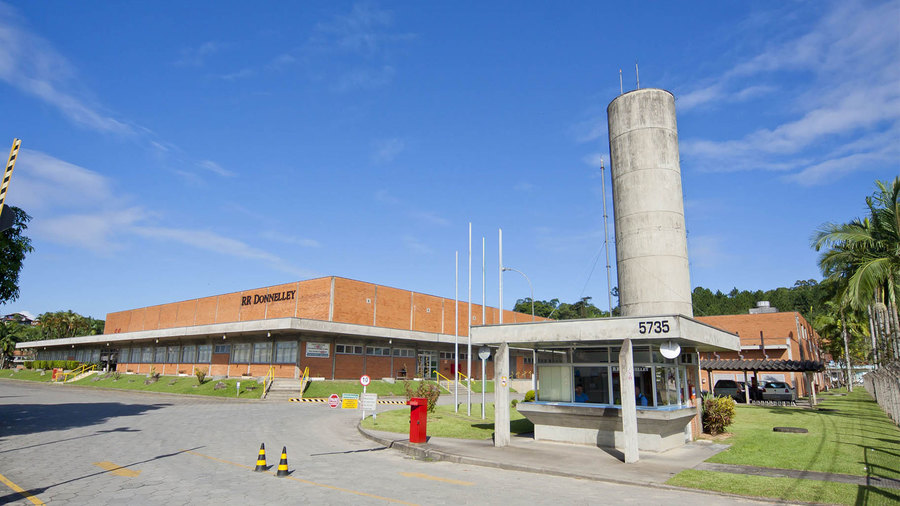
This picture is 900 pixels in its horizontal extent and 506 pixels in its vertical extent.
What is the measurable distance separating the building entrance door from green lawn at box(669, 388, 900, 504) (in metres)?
32.6

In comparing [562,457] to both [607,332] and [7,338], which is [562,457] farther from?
[7,338]

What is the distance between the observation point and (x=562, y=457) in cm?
1539

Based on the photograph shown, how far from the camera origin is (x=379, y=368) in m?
49.7

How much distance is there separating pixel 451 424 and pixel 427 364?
32.5 meters

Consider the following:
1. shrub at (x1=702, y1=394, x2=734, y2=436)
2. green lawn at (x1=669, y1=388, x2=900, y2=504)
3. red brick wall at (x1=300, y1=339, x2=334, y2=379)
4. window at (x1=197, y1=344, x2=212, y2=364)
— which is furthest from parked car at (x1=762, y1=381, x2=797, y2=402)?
window at (x1=197, y1=344, x2=212, y2=364)

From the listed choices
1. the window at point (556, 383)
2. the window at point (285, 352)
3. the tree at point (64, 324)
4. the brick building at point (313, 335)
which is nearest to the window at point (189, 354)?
the brick building at point (313, 335)

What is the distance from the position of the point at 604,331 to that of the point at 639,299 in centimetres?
567

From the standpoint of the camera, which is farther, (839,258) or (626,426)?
(839,258)

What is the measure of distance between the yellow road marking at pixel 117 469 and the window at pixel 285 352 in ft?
101

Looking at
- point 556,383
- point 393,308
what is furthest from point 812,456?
point 393,308

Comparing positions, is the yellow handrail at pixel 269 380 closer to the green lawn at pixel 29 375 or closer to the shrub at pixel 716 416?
the shrub at pixel 716 416

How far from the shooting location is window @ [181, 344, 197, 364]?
186 feet

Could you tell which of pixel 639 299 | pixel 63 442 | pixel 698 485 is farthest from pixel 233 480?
pixel 639 299

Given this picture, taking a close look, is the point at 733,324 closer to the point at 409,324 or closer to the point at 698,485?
the point at 409,324
